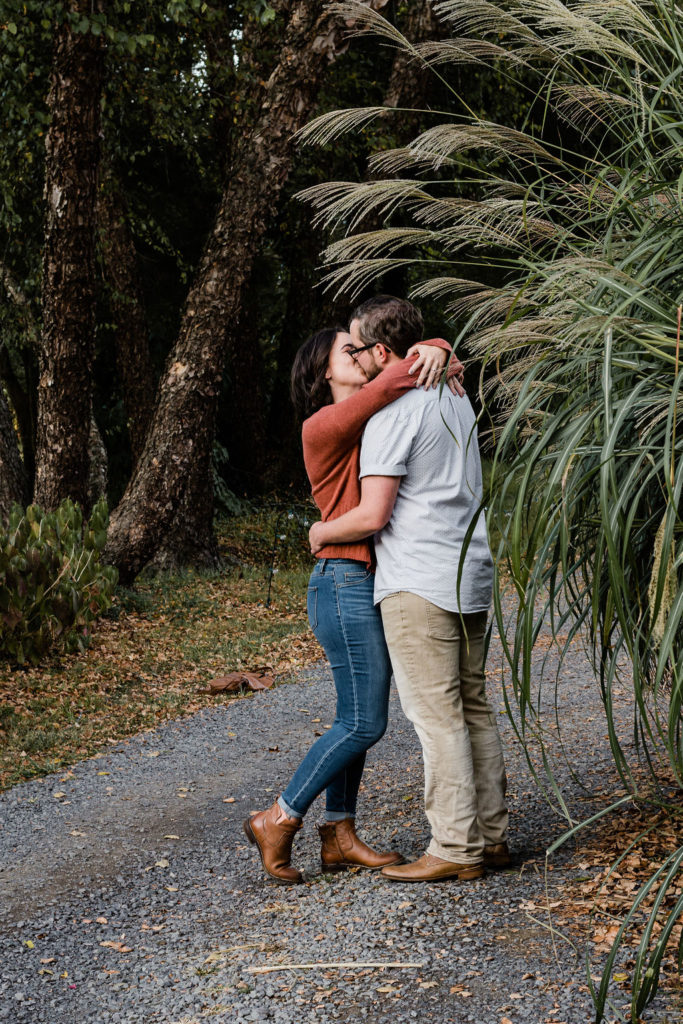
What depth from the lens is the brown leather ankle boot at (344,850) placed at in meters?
3.27

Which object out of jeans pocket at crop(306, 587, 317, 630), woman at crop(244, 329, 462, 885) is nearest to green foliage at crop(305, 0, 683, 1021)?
woman at crop(244, 329, 462, 885)

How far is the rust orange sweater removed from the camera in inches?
119

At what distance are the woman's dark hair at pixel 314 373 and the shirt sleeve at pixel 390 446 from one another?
0.33m

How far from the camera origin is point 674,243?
83.0 inches

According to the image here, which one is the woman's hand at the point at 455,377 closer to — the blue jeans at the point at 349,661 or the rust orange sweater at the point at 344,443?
the rust orange sweater at the point at 344,443

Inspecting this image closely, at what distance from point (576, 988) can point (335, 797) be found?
3.74ft

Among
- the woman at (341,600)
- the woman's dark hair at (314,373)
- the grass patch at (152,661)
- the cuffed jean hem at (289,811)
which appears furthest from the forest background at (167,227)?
the cuffed jean hem at (289,811)

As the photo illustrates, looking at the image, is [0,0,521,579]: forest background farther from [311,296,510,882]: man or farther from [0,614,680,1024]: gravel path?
[311,296,510,882]: man

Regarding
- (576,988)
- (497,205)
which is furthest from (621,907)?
(497,205)

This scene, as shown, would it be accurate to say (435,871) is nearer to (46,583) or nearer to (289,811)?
(289,811)

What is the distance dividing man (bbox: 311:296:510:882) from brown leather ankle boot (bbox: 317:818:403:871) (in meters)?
0.17

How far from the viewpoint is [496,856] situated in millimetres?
3123

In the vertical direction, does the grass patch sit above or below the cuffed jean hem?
below

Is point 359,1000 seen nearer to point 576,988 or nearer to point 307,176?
point 576,988
